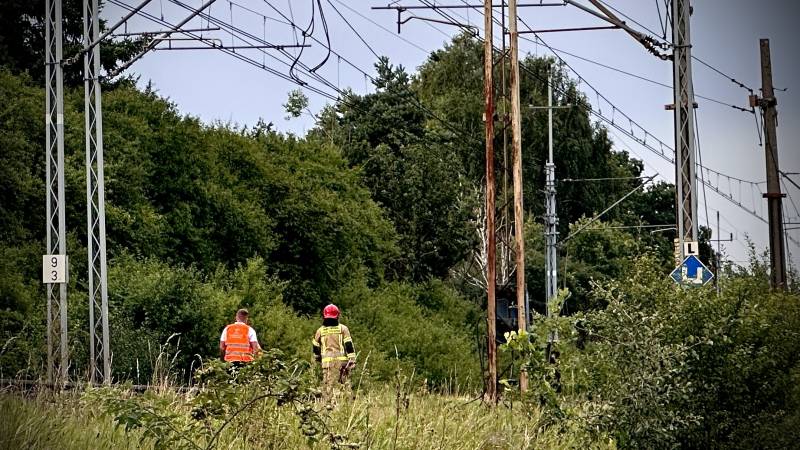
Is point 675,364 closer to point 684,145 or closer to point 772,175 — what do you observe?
point 684,145

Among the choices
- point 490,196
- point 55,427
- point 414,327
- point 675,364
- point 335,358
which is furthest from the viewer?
point 414,327

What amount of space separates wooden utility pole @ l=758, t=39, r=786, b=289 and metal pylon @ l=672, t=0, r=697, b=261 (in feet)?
19.3

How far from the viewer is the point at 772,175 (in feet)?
118

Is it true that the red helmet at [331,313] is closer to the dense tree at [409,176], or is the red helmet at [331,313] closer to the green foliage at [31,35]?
the green foliage at [31,35]

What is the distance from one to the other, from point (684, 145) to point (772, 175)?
8445 mm

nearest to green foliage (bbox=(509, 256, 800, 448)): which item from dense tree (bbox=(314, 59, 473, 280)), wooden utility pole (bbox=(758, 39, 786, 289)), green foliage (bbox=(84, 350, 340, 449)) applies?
green foliage (bbox=(84, 350, 340, 449))

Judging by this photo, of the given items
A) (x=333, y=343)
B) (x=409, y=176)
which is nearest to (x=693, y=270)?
(x=333, y=343)

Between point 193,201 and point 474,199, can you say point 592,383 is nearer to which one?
point 193,201

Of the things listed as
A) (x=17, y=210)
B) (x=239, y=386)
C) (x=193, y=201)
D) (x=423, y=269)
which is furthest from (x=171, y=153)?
(x=239, y=386)

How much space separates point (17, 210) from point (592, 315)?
77.2ft

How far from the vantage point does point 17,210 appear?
1457 inches

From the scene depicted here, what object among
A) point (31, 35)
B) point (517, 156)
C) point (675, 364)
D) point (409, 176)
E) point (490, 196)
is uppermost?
point (31, 35)

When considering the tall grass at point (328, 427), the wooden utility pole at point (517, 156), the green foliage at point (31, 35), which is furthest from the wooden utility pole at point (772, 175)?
the tall grass at point (328, 427)

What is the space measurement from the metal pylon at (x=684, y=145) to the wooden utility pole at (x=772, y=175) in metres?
5.87
